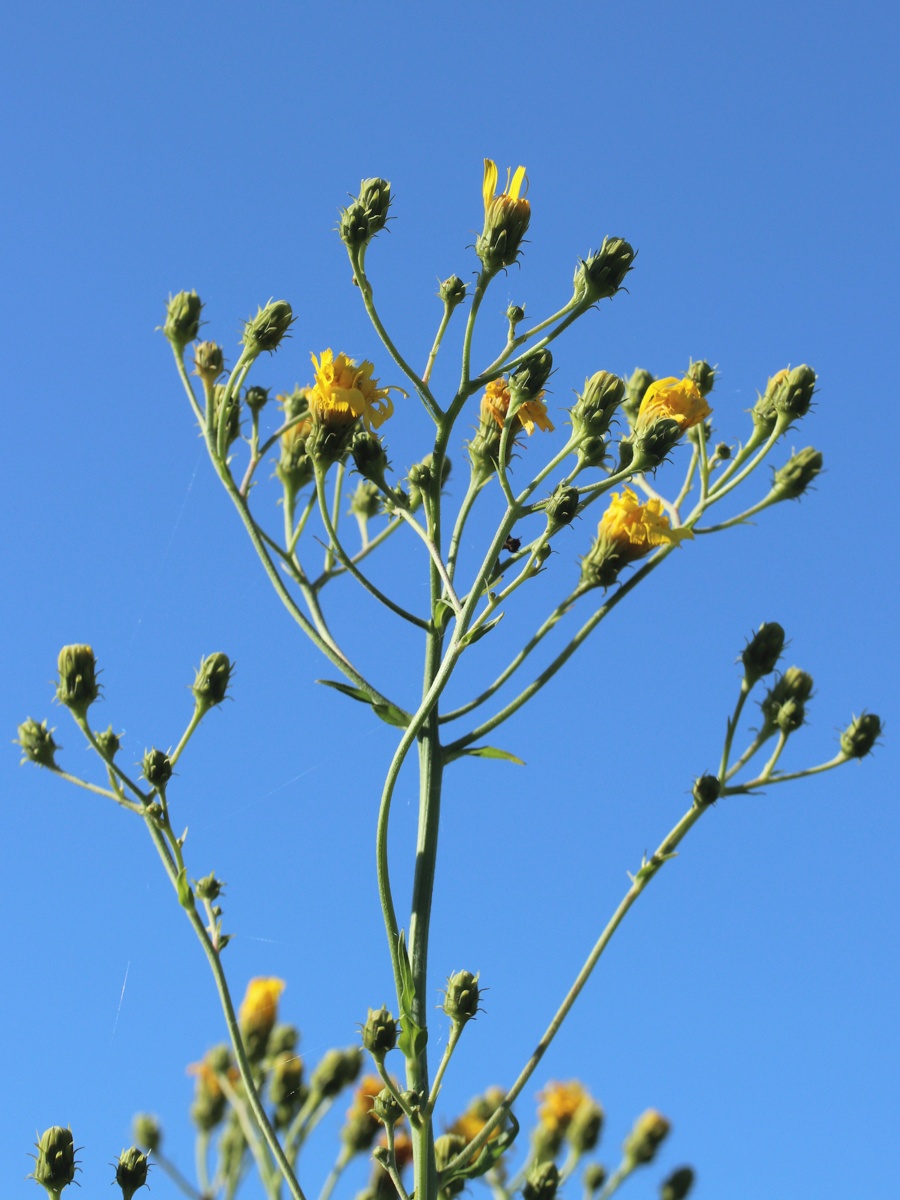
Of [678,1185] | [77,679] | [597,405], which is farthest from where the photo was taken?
[678,1185]

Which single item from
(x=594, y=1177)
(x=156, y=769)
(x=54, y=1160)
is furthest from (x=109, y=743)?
(x=594, y=1177)

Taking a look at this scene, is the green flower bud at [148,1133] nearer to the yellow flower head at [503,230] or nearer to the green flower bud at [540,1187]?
the green flower bud at [540,1187]

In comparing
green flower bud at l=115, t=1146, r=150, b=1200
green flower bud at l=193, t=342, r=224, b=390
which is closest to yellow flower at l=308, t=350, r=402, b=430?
green flower bud at l=193, t=342, r=224, b=390

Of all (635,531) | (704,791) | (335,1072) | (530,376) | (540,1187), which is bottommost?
(540,1187)

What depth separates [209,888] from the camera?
Result: 367cm

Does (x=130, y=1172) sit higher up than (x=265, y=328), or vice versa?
(x=265, y=328)

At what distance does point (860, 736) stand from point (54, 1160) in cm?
291

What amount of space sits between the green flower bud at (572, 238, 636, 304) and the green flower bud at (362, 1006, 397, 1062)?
84.7 inches

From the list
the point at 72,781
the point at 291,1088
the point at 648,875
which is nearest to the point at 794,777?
the point at 648,875

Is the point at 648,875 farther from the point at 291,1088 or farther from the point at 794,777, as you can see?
the point at 291,1088

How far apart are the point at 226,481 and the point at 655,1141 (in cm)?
481

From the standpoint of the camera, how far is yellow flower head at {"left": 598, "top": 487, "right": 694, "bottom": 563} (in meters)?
3.77

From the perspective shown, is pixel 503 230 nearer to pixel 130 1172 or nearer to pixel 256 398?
pixel 256 398

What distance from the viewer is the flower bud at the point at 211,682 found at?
4.05 meters
